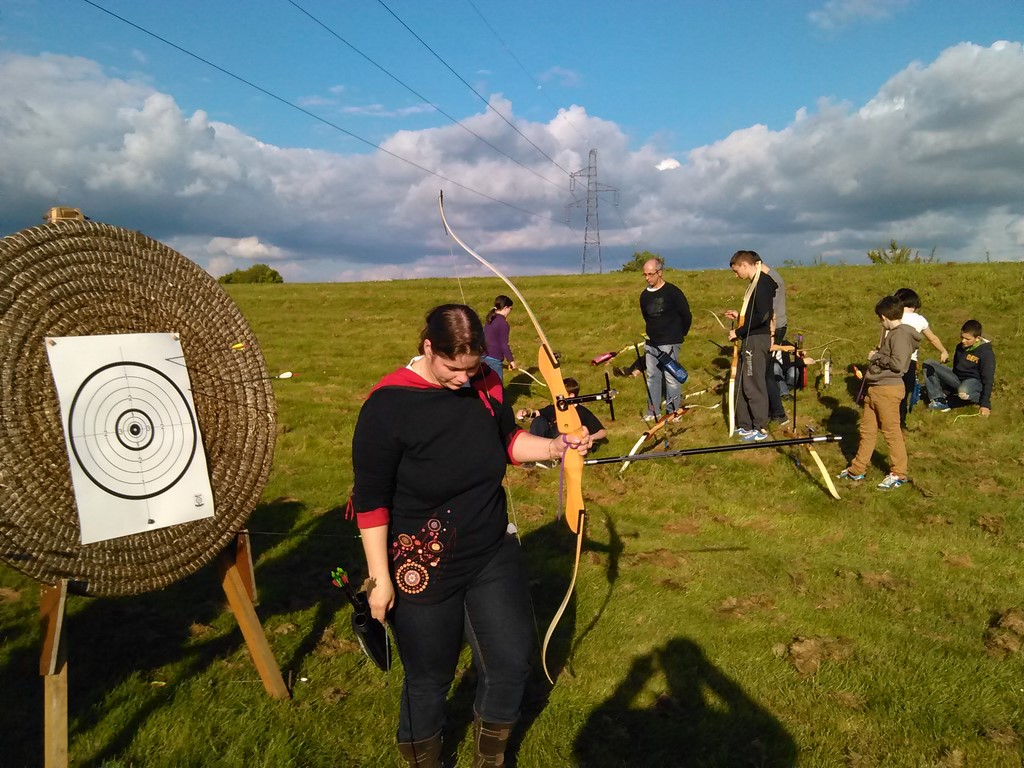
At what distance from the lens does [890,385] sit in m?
6.79

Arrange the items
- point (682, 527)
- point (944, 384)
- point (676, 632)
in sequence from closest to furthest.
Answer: point (676, 632) → point (682, 527) → point (944, 384)

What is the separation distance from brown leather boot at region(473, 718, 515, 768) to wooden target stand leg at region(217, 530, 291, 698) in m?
1.33

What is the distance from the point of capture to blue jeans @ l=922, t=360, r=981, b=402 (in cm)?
929

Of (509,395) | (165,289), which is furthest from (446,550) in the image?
(509,395)

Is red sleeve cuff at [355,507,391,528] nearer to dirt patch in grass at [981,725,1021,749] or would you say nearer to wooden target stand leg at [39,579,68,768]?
wooden target stand leg at [39,579,68,768]

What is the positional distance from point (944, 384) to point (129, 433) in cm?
1037

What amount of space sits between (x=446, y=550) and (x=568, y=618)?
2313 mm

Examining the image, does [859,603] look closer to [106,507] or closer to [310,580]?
[310,580]

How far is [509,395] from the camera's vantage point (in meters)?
12.4

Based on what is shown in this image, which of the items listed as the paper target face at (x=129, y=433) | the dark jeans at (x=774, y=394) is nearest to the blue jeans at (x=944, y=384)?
the dark jeans at (x=774, y=394)

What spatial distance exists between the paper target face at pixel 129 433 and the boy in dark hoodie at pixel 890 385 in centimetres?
635

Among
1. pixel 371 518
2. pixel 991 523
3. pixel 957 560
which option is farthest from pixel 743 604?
pixel 371 518

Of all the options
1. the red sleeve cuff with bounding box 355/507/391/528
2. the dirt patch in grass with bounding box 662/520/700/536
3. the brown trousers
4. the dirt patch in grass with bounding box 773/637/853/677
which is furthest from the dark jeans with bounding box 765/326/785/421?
the red sleeve cuff with bounding box 355/507/391/528

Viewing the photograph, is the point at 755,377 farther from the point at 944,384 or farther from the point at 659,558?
the point at 659,558
